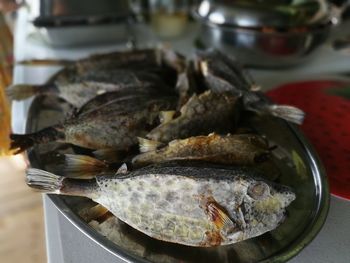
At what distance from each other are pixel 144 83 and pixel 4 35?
685 mm

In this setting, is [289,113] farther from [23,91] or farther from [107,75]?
[23,91]

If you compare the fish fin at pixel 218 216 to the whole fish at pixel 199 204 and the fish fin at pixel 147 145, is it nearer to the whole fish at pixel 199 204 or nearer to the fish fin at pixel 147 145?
the whole fish at pixel 199 204

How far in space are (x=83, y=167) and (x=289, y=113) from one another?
36 centimetres

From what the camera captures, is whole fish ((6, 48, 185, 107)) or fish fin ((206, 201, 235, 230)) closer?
fish fin ((206, 201, 235, 230))

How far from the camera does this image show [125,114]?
66cm

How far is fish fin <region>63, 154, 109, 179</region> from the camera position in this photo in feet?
1.93

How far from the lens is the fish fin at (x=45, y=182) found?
531 millimetres

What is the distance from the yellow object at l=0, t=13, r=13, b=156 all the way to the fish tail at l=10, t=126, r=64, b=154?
11 cm

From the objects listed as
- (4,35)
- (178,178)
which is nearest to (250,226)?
(178,178)

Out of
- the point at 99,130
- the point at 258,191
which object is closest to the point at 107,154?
the point at 99,130

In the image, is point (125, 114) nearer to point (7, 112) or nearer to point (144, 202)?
point (144, 202)

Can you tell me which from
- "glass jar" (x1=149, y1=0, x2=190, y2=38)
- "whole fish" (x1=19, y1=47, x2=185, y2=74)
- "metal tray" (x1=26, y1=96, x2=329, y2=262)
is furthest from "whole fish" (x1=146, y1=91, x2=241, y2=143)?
"glass jar" (x1=149, y1=0, x2=190, y2=38)

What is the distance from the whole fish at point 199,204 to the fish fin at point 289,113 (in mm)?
194

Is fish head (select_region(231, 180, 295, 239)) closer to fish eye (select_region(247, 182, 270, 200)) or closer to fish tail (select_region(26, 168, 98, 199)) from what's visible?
fish eye (select_region(247, 182, 270, 200))
